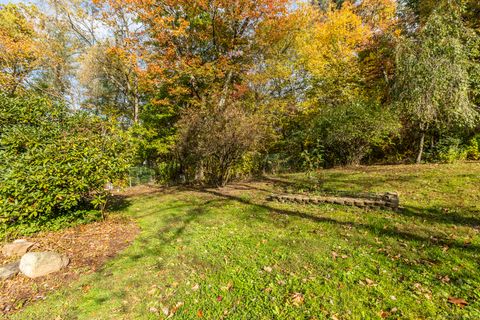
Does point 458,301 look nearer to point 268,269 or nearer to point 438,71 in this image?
point 268,269

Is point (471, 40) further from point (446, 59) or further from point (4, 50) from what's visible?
point (4, 50)

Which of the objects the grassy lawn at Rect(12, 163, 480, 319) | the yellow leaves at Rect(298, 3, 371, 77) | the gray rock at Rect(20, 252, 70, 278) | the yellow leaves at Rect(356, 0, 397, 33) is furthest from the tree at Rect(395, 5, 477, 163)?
the gray rock at Rect(20, 252, 70, 278)

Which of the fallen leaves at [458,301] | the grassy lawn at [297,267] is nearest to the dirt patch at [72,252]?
the grassy lawn at [297,267]

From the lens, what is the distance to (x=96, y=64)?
55.8 feet

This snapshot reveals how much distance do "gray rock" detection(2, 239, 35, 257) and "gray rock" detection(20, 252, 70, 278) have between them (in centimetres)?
61

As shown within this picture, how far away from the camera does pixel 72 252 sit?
4270 mm

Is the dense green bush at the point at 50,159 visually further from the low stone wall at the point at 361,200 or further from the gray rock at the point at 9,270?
the low stone wall at the point at 361,200

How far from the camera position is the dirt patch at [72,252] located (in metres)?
3.19

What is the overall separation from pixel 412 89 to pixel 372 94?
5028 millimetres

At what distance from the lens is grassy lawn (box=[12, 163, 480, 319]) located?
263 centimetres

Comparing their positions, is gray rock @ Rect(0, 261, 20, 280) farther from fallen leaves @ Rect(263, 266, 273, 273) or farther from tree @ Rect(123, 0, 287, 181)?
tree @ Rect(123, 0, 287, 181)

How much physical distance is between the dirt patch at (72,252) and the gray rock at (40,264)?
0.28 feet

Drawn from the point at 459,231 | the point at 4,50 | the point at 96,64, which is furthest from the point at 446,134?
the point at 4,50

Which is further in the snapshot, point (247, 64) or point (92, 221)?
point (247, 64)
